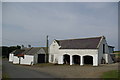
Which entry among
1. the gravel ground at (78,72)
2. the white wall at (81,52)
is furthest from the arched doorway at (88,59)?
the gravel ground at (78,72)

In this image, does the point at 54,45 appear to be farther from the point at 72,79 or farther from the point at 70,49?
the point at 72,79

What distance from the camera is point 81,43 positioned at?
3259 centimetres

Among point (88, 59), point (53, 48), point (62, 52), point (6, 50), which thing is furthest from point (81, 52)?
point (6, 50)

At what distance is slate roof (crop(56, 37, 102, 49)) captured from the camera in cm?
3007

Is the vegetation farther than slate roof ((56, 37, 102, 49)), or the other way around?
the vegetation

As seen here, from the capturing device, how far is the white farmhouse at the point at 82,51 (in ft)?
95.6

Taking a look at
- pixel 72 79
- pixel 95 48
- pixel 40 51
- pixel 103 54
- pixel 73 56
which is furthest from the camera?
pixel 40 51

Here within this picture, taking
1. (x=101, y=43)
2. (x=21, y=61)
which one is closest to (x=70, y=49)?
(x=101, y=43)

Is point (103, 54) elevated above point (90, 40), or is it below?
below

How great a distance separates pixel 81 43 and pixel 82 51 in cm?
272

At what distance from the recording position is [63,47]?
112 feet

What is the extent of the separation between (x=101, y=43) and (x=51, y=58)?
1422 cm

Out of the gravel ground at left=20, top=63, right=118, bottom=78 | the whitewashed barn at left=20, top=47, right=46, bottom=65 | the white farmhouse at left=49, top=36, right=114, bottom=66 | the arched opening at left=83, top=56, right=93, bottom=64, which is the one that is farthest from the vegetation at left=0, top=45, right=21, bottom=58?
the gravel ground at left=20, top=63, right=118, bottom=78

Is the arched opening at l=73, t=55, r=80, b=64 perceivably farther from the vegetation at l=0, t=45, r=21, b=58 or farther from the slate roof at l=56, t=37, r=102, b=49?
the vegetation at l=0, t=45, r=21, b=58
